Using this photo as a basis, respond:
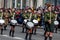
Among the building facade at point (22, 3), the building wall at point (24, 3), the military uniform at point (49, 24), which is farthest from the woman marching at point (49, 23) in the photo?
the building wall at point (24, 3)

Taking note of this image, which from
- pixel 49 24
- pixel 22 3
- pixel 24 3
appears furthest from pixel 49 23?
pixel 22 3

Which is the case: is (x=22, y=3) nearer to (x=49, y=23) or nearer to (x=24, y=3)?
(x=24, y=3)

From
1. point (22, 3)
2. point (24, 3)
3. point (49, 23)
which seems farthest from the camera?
point (22, 3)

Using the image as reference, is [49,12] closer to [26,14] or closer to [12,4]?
[26,14]

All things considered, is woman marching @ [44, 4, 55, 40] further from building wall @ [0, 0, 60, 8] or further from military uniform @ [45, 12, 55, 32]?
building wall @ [0, 0, 60, 8]

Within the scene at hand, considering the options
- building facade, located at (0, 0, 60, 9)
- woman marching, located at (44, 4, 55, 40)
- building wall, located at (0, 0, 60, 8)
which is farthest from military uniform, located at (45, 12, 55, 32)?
building wall, located at (0, 0, 60, 8)

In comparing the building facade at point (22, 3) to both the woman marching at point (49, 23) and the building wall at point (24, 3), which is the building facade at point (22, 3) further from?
the woman marching at point (49, 23)

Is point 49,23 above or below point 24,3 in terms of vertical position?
above

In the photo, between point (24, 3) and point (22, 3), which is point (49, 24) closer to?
point (24, 3)

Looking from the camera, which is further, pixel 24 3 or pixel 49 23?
pixel 24 3

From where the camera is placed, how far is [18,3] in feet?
130

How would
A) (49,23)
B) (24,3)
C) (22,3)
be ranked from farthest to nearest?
(22,3) → (24,3) → (49,23)

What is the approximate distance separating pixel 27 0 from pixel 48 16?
2050cm

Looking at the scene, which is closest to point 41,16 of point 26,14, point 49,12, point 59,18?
point 59,18
